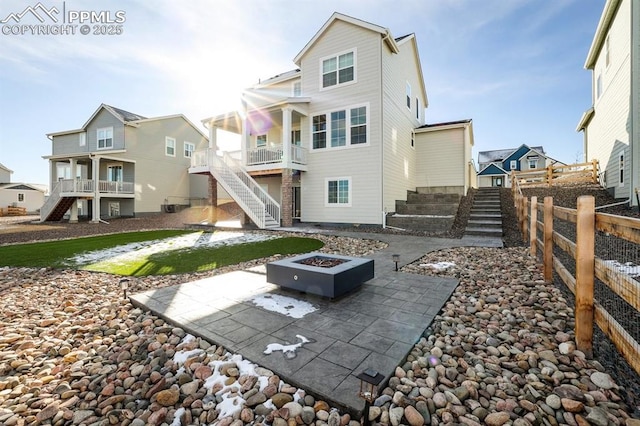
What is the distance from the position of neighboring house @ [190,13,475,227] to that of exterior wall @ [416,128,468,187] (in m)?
0.06

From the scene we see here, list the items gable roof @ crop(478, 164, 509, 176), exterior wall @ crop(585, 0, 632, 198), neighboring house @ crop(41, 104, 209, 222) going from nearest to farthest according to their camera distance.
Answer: exterior wall @ crop(585, 0, 632, 198) < neighboring house @ crop(41, 104, 209, 222) < gable roof @ crop(478, 164, 509, 176)

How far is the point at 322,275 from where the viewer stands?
3701 millimetres

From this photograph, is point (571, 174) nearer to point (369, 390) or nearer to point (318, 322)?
point (318, 322)

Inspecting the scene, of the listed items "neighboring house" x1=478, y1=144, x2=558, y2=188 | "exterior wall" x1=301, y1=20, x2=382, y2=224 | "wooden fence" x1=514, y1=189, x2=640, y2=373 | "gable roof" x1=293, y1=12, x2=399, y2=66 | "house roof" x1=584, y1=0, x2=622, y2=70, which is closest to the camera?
"wooden fence" x1=514, y1=189, x2=640, y2=373

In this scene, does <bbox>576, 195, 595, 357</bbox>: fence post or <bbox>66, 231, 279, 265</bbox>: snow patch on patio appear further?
<bbox>66, 231, 279, 265</bbox>: snow patch on patio

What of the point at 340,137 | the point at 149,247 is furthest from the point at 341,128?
the point at 149,247

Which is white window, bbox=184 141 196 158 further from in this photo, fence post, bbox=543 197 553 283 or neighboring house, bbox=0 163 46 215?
fence post, bbox=543 197 553 283

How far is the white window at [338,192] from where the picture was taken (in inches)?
513

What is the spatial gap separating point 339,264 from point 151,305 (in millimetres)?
2641

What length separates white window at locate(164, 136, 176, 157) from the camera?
22000 millimetres

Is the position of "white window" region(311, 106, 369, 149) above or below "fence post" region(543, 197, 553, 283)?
above

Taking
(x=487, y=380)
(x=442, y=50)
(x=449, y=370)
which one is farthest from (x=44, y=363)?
(x=442, y=50)
